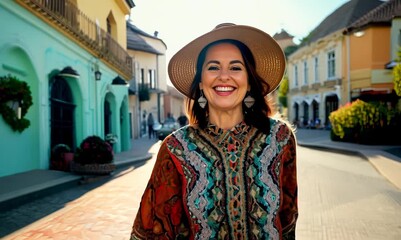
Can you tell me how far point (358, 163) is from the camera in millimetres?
10938

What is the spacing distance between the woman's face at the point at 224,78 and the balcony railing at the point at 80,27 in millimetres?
7611

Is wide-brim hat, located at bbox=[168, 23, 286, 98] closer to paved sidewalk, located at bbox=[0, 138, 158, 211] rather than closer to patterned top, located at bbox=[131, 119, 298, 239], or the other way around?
patterned top, located at bbox=[131, 119, 298, 239]

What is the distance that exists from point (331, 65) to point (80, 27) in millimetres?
23006

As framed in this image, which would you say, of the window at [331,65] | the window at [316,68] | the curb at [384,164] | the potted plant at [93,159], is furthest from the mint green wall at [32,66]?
the window at [316,68]

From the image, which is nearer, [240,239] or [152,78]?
[240,239]

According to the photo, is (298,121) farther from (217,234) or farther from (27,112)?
(217,234)

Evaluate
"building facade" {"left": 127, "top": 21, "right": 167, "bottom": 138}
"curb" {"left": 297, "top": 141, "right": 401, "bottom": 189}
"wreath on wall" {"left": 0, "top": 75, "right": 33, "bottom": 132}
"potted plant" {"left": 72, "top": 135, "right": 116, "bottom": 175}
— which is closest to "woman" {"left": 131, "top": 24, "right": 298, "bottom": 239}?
"curb" {"left": 297, "top": 141, "right": 401, "bottom": 189}

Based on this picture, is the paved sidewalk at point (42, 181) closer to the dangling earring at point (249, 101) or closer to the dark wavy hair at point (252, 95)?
the dark wavy hair at point (252, 95)

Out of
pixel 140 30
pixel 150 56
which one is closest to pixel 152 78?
pixel 150 56

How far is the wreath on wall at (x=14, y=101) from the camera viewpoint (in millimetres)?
7758

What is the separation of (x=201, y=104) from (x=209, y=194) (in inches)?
20.2

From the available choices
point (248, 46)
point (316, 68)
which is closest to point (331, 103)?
point (316, 68)

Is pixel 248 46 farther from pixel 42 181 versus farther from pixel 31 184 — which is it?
pixel 42 181

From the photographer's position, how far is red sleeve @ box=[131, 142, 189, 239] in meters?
1.78
